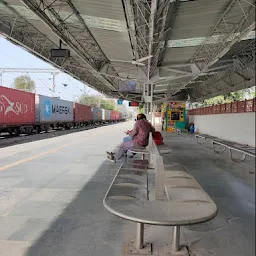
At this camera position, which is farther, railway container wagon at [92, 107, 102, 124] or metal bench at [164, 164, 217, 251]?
railway container wagon at [92, 107, 102, 124]

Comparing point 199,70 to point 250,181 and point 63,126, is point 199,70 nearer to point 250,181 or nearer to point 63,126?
point 250,181

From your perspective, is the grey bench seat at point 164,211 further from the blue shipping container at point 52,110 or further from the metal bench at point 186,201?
the blue shipping container at point 52,110

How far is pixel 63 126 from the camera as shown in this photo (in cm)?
3172

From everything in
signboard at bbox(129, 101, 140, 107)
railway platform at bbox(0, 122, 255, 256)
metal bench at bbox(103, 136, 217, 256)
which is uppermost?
signboard at bbox(129, 101, 140, 107)

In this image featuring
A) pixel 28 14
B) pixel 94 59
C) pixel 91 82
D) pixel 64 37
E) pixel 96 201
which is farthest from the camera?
pixel 91 82

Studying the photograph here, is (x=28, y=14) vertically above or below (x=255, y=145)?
above

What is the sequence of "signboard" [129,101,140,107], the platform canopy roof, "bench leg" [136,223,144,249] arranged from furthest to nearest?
"signboard" [129,101,140,107]
the platform canopy roof
"bench leg" [136,223,144,249]

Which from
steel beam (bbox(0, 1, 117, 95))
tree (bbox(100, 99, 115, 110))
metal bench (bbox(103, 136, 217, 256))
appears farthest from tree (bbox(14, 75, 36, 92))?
tree (bbox(100, 99, 115, 110))

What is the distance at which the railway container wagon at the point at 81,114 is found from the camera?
118 ft

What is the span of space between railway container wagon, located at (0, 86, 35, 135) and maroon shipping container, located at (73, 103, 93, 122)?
13601 millimetres

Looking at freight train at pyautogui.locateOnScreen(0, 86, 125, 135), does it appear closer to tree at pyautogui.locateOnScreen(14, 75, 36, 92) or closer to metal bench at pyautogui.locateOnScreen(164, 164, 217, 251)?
tree at pyautogui.locateOnScreen(14, 75, 36, 92)

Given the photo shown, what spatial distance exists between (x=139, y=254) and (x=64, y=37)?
9.74 meters

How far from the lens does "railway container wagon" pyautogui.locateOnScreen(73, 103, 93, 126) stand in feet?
118

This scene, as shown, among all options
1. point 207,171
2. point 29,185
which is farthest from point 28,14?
point 207,171
